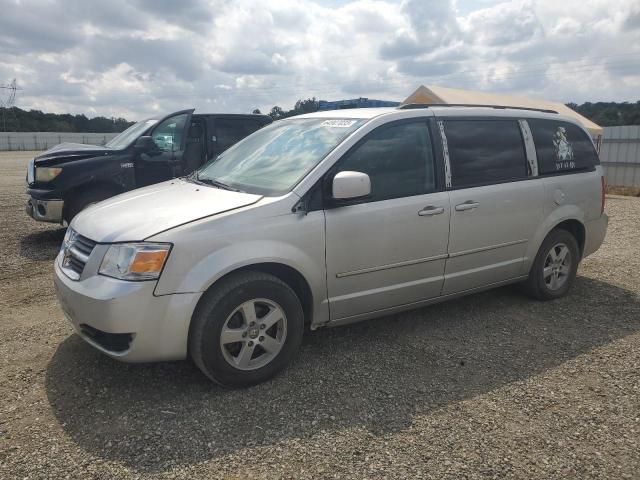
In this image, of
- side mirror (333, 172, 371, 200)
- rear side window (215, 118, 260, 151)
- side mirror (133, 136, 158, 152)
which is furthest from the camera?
rear side window (215, 118, 260, 151)

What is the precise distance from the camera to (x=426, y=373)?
3.56 metres

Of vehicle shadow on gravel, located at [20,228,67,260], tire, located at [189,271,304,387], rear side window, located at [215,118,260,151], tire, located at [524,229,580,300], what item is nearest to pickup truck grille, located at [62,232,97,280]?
tire, located at [189,271,304,387]

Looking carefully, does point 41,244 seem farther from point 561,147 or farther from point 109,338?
point 561,147

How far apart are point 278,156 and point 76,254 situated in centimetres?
160

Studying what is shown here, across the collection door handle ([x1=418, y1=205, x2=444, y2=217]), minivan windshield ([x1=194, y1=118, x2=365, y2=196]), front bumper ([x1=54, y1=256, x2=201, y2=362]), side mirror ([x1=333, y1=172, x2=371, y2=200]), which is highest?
minivan windshield ([x1=194, y1=118, x2=365, y2=196])

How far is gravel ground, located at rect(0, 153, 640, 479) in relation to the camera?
2.61 metres

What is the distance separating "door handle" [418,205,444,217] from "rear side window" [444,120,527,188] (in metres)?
0.29

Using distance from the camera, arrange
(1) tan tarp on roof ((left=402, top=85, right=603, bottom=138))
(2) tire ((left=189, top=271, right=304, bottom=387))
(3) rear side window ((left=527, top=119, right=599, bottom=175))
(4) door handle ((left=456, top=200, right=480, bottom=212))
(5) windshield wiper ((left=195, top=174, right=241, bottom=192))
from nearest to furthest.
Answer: (2) tire ((left=189, top=271, right=304, bottom=387)), (5) windshield wiper ((left=195, top=174, right=241, bottom=192)), (4) door handle ((left=456, top=200, right=480, bottom=212)), (3) rear side window ((left=527, top=119, right=599, bottom=175)), (1) tan tarp on roof ((left=402, top=85, right=603, bottom=138))

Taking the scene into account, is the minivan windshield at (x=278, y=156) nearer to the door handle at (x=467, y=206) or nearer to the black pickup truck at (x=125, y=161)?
the door handle at (x=467, y=206)

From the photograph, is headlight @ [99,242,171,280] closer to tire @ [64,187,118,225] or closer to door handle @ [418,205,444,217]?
door handle @ [418,205,444,217]

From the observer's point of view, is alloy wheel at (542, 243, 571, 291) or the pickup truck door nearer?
alloy wheel at (542, 243, 571, 291)

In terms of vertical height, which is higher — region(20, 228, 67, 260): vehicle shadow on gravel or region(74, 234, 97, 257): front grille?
region(74, 234, 97, 257): front grille

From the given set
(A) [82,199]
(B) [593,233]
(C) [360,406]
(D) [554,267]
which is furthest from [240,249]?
(A) [82,199]

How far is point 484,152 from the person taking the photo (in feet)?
14.3
